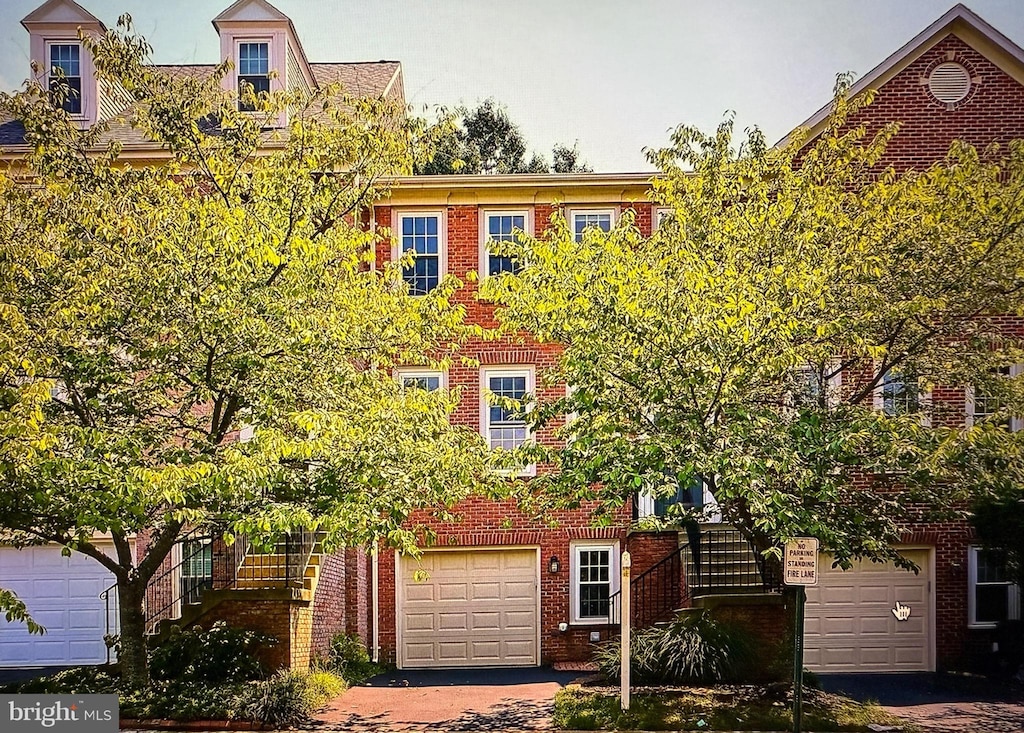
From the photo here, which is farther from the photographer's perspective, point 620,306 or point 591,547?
point 591,547

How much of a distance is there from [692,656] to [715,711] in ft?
3.66

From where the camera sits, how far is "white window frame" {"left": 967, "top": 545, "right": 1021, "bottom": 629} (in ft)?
46.6

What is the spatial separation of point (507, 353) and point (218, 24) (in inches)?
263

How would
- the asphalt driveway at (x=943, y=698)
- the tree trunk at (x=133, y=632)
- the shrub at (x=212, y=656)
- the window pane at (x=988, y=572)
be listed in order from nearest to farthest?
the asphalt driveway at (x=943, y=698), the tree trunk at (x=133, y=632), the shrub at (x=212, y=656), the window pane at (x=988, y=572)

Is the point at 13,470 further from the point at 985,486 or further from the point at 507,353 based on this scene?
the point at 985,486

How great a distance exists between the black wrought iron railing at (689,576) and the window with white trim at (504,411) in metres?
2.68

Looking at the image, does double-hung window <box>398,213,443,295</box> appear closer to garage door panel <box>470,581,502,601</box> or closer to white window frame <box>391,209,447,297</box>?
white window frame <box>391,209,447,297</box>

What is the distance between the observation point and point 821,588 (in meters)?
14.5

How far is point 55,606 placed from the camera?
48.3 feet

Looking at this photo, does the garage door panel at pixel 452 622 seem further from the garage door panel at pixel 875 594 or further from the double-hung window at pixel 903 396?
the double-hung window at pixel 903 396

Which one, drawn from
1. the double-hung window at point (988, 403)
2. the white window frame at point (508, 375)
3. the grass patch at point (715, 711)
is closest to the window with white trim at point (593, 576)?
the white window frame at point (508, 375)

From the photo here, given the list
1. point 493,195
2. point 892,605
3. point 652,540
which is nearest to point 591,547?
point 652,540

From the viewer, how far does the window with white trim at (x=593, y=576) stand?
48.0ft

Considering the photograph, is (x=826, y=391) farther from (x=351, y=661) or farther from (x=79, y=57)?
(x=79, y=57)
